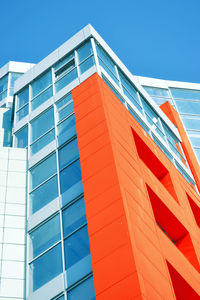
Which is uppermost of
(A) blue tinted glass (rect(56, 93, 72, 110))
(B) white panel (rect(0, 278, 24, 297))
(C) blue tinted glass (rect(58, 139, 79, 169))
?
(A) blue tinted glass (rect(56, 93, 72, 110))

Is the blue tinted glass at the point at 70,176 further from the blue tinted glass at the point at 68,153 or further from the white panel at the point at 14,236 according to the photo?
the white panel at the point at 14,236

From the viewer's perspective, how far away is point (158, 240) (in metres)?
18.1

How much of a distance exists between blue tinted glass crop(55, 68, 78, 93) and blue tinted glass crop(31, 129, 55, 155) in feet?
10.2

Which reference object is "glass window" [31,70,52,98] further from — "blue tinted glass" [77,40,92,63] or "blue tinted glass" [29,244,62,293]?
"blue tinted glass" [29,244,62,293]

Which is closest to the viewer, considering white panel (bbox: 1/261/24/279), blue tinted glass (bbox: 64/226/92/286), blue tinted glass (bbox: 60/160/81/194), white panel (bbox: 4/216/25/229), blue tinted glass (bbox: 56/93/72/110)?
blue tinted glass (bbox: 64/226/92/286)

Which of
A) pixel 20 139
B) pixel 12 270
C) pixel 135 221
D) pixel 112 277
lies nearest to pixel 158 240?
pixel 135 221

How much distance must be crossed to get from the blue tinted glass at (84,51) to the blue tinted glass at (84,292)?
44.7 feet

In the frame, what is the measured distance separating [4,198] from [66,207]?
3.64 meters

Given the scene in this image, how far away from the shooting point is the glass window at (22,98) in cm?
2789

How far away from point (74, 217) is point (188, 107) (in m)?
28.0

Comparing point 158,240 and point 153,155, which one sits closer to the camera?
point 158,240

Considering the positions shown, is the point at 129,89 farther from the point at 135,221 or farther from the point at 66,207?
the point at 135,221

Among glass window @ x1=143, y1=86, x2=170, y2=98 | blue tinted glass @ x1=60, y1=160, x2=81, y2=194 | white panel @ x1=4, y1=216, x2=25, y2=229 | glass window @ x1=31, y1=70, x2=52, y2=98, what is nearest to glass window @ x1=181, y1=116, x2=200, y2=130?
glass window @ x1=143, y1=86, x2=170, y2=98

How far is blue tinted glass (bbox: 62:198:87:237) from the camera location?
725 inches
